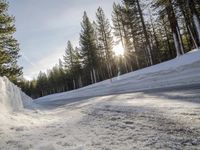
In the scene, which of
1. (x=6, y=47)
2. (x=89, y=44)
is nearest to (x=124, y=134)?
(x=6, y=47)

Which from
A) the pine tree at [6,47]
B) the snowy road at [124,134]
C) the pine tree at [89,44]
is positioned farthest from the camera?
the pine tree at [89,44]

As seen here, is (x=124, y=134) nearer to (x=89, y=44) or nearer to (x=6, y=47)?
(x=6, y=47)

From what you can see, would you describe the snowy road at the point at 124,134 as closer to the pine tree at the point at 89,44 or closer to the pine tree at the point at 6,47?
the pine tree at the point at 6,47

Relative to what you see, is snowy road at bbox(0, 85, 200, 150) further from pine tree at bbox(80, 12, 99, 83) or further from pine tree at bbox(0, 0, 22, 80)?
pine tree at bbox(80, 12, 99, 83)

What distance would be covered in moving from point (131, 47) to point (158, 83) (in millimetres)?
31062

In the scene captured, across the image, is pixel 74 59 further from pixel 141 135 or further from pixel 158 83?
pixel 141 135

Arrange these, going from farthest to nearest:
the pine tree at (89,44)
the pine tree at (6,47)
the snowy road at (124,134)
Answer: the pine tree at (89,44) → the pine tree at (6,47) → the snowy road at (124,134)

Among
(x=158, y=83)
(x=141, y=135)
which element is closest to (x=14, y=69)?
(x=158, y=83)

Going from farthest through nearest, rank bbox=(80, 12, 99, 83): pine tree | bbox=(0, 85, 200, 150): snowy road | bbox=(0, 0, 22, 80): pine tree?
bbox=(80, 12, 99, 83): pine tree < bbox=(0, 0, 22, 80): pine tree < bbox=(0, 85, 200, 150): snowy road

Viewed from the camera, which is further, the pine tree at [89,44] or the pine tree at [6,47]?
the pine tree at [89,44]

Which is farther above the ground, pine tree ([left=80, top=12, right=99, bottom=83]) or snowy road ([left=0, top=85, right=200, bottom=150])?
pine tree ([left=80, top=12, right=99, bottom=83])

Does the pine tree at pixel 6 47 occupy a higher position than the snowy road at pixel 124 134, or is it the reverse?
the pine tree at pixel 6 47

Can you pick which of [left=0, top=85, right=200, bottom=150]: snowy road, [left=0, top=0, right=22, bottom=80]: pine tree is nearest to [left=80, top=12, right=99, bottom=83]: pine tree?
[left=0, top=0, right=22, bottom=80]: pine tree

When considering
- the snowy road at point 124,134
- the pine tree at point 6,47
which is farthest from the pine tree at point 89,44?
the snowy road at point 124,134
